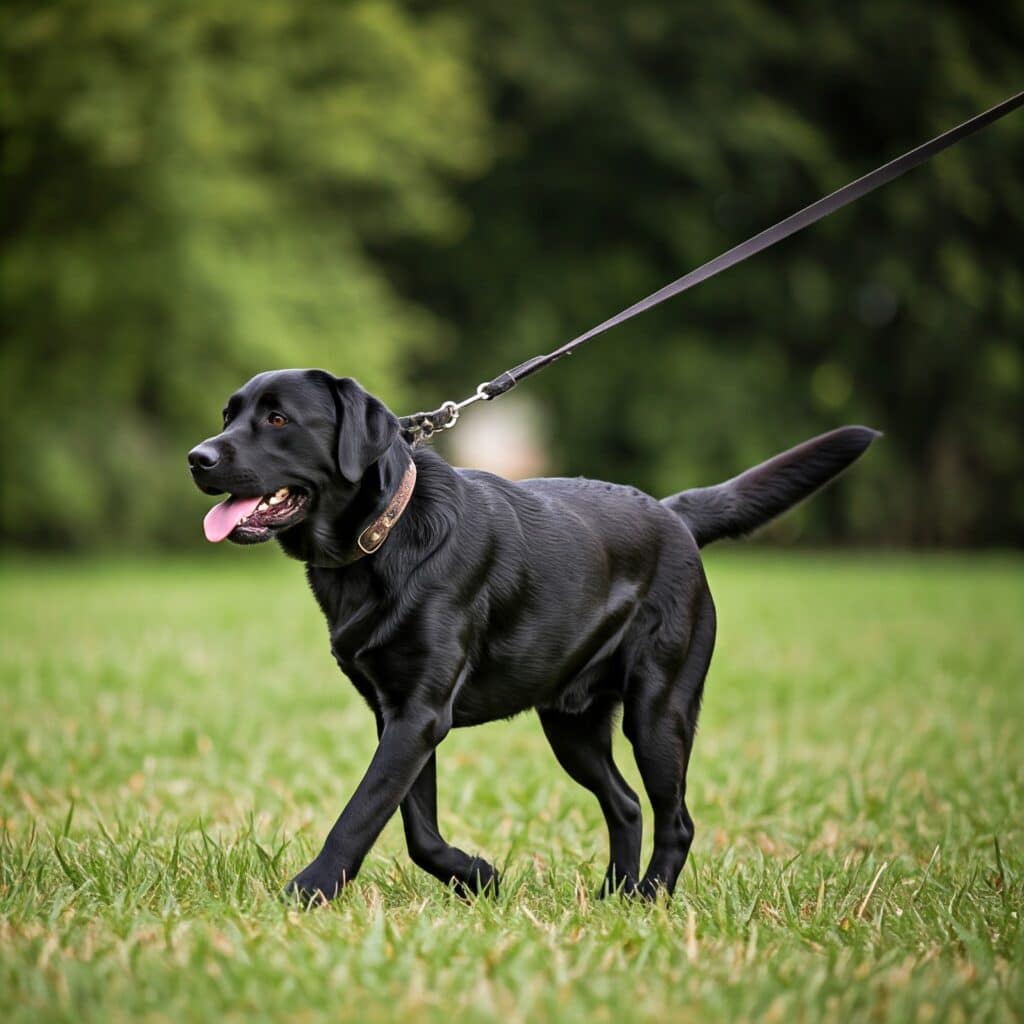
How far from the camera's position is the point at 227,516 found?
3.04 meters

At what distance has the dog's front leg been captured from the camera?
2.92 metres

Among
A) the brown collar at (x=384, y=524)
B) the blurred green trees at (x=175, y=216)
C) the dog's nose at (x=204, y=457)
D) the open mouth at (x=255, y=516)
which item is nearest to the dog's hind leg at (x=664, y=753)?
the brown collar at (x=384, y=524)

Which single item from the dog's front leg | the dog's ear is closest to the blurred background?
the dog's ear

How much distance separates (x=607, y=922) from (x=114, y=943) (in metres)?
1.10

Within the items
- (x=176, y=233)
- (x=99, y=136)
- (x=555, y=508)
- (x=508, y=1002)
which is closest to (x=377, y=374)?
(x=176, y=233)

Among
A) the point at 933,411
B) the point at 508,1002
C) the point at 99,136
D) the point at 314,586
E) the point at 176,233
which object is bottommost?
the point at 933,411

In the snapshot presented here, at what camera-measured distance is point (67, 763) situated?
17.2 ft

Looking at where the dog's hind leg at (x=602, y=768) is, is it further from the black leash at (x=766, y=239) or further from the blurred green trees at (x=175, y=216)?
the blurred green trees at (x=175, y=216)

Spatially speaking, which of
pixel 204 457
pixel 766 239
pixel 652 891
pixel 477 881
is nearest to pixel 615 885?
pixel 652 891

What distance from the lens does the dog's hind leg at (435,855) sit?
3.28 m

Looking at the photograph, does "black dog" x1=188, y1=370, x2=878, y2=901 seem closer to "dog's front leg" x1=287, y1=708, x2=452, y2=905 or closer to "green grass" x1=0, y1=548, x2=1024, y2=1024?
"dog's front leg" x1=287, y1=708, x2=452, y2=905

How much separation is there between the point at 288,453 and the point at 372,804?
0.86m

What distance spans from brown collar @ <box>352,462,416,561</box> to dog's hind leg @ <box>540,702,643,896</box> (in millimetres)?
873

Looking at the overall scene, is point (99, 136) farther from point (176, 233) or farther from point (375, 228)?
point (375, 228)
